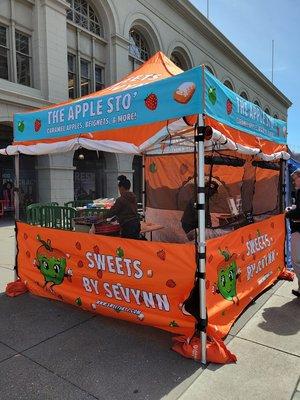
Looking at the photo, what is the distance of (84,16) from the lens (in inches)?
677

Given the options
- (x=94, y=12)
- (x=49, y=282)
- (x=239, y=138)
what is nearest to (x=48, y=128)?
(x=49, y=282)

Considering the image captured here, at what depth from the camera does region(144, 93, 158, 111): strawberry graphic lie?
Answer: 12.0ft

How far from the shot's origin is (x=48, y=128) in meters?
4.81

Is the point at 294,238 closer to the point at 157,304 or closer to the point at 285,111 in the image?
the point at 157,304

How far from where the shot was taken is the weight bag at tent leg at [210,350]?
3.38 m

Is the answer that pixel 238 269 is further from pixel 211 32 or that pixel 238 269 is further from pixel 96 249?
pixel 211 32

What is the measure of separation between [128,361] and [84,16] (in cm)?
1781

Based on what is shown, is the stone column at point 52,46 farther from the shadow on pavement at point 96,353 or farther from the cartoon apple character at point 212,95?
the cartoon apple character at point 212,95

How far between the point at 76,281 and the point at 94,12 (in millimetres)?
17114

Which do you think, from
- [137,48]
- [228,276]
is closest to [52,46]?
[137,48]

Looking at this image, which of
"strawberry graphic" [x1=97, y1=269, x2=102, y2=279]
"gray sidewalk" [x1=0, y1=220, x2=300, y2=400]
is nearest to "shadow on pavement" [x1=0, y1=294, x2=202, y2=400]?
"gray sidewalk" [x1=0, y1=220, x2=300, y2=400]

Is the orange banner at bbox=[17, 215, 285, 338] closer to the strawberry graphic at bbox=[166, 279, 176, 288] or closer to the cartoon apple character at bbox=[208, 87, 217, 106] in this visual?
the strawberry graphic at bbox=[166, 279, 176, 288]

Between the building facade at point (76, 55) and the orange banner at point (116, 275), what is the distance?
10387 millimetres

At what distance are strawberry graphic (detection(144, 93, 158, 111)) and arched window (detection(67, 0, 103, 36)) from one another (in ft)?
50.2
